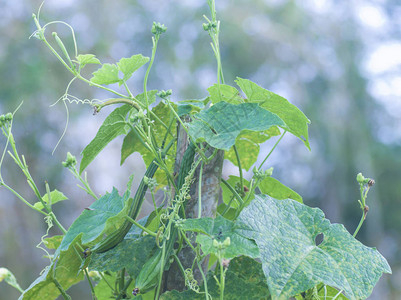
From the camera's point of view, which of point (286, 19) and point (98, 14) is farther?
point (286, 19)

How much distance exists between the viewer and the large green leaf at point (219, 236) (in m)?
0.34

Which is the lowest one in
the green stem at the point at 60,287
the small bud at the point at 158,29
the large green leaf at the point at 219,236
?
the green stem at the point at 60,287

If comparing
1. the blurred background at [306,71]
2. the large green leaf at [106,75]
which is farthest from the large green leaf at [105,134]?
the blurred background at [306,71]

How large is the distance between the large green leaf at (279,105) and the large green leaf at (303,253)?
0.09 m

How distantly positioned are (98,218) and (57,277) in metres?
0.13

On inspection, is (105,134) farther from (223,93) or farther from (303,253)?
(303,253)

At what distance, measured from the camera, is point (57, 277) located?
495 mm

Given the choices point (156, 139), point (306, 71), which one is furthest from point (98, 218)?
point (306, 71)

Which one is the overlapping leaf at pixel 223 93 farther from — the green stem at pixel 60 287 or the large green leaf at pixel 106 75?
the green stem at pixel 60 287

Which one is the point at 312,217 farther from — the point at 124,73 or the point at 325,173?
the point at 325,173

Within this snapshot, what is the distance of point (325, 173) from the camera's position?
715 centimetres

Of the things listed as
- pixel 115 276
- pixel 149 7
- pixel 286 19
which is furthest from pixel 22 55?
pixel 115 276

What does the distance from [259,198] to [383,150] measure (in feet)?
23.9

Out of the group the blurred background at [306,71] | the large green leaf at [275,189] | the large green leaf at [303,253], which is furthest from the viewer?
the blurred background at [306,71]
